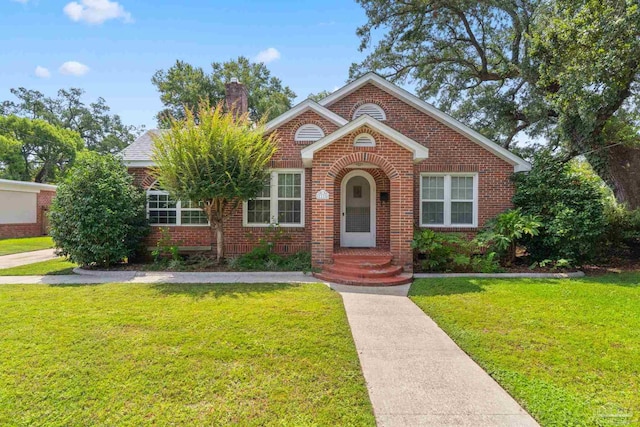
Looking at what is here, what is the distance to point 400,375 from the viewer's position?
352 cm

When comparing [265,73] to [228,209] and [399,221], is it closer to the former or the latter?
[228,209]

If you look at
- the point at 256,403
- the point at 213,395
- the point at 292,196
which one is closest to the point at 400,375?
the point at 256,403

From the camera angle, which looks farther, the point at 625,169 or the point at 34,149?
the point at 34,149

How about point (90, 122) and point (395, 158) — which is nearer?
point (395, 158)

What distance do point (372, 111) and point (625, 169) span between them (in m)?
9.85

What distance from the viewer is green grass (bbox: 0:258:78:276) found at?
858 centimetres

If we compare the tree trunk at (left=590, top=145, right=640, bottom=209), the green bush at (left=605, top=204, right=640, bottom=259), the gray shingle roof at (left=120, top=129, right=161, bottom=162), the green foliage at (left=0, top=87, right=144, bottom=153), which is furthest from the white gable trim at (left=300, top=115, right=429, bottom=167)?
the green foliage at (left=0, top=87, right=144, bottom=153)

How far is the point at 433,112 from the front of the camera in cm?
1077

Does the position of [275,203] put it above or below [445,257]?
above

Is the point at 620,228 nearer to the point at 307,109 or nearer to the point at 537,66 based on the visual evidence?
Answer: the point at 537,66

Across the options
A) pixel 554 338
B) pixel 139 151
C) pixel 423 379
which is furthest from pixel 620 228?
pixel 139 151

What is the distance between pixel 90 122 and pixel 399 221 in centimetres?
5097

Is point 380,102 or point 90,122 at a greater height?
point 90,122

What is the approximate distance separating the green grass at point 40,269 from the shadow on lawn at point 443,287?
31.0 ft
